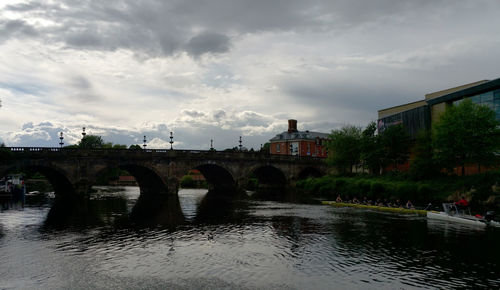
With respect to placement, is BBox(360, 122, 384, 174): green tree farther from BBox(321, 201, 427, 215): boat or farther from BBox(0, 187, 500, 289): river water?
BBox(0, 187, 500, 289): river water

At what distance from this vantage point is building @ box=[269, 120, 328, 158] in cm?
13300

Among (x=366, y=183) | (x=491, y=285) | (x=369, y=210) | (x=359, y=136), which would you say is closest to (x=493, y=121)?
(x=366, y=183)

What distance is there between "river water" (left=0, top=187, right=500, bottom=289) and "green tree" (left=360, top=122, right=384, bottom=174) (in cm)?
4298

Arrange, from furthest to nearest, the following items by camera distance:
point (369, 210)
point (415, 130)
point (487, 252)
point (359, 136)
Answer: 1. point (359, 136)
2. point (415, 130)
3. point (369, 210)
4. point (487, 252)

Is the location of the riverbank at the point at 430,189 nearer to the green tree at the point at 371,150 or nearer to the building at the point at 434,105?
the green tree at the point at 371,150

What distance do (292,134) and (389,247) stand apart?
11416 cm

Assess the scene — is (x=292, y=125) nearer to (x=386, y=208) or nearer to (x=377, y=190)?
(x=377, y=190)

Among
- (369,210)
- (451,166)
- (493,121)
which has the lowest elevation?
(369,210)

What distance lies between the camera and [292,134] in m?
138

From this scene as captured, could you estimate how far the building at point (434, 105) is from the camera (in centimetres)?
5988

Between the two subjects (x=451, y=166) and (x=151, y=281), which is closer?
(x=151, y=281)

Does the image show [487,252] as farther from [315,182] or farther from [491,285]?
[315,182]

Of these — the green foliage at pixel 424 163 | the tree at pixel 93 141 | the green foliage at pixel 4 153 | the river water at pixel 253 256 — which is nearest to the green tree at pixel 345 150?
the green foliage at pixel 424 163

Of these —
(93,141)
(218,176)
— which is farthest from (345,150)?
(93,141)
